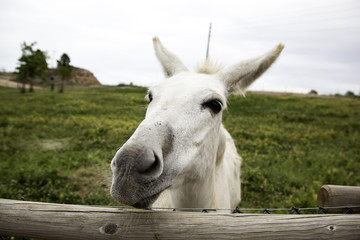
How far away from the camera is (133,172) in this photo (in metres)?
1.20

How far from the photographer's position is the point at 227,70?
101 inches

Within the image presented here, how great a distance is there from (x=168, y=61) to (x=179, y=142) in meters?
1.60

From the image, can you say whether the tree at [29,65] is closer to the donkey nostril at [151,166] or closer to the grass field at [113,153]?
the grass field at [113,153]

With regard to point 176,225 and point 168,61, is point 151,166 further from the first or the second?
point 168,61

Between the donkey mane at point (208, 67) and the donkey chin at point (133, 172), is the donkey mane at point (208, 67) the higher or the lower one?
the higher one

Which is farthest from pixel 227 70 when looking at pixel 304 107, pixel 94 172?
pixel 304 107

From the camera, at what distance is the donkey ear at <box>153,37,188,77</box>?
2789mm

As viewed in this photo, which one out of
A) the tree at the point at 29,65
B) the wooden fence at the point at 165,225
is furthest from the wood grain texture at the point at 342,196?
the tree at the point at 29,65

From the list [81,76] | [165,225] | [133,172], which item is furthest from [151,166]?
[81,76]

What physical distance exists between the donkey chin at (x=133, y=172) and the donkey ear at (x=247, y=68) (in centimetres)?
162

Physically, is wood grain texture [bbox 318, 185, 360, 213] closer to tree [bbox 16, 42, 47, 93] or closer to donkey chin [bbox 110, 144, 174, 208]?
donkey chin [bbox 110, 144, 174, 208]

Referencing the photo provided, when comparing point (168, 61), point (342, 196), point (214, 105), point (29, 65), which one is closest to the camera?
point (342, 196)

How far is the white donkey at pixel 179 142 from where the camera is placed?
1.22 metres

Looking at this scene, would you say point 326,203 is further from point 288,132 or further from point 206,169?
point 288,132
